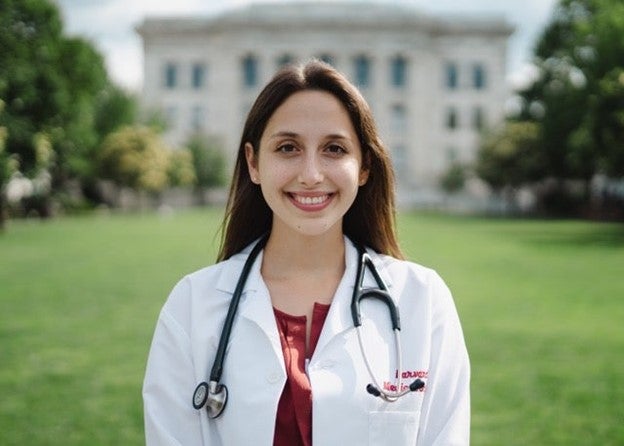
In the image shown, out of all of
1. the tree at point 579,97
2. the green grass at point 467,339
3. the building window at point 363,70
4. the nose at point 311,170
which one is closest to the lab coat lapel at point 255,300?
the nose at point 311,170

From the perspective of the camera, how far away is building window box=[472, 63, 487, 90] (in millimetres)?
77938

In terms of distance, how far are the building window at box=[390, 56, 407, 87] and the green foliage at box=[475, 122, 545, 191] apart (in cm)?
2735

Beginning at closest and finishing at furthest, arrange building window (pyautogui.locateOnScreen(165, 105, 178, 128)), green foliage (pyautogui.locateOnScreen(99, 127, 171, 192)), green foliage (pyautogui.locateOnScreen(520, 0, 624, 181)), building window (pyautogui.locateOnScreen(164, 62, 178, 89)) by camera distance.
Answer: green foliage (pyautogui.locateOnScreen(520, 0, 624, 181))
green foliage (pyautogui.locateOnScreen(99, 127, 171, 192))
building window (pyautogui.locateOnScreen(164, 62, 178, 89))
building window (pyautogui.locateOnScreen(165, 105, 178, 128))

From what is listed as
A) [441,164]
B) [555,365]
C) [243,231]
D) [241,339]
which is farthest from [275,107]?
[441,164]

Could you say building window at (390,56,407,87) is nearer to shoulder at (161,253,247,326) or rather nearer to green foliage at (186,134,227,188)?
green foliage at (186,134,227,188)

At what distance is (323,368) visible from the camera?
7.91 feet

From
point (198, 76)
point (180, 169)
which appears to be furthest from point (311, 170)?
point (198, 76)

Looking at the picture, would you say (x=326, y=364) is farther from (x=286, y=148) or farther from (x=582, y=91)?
(x=582, y=91)

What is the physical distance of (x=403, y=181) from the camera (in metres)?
72.9

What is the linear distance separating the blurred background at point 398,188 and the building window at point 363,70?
41 cm

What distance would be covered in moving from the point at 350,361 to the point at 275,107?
806 mm

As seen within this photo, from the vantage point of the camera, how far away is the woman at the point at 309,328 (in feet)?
7.88

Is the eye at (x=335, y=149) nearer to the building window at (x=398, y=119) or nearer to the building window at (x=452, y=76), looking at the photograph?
the building window at (x=398, y=119)

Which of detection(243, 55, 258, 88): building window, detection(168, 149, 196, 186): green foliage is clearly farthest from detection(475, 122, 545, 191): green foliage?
detection(243, 55, 258, 88): building window
